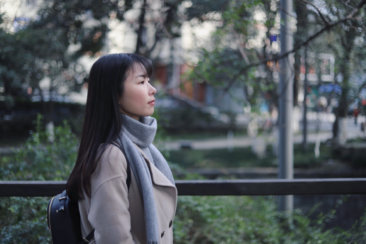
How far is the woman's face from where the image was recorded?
1.76 m

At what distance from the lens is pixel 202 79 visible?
575 cm

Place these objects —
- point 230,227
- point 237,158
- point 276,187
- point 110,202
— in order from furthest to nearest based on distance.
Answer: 1. point 237,158
2. point 230,227
3. point 276,187
4. point 110,202

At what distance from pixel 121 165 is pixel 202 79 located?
4.22 metres

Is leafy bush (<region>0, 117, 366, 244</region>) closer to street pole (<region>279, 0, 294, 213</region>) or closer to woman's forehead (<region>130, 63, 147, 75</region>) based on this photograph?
street pole (<region>279, 0, 294, 213</region>)

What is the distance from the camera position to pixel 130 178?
5.53 feet

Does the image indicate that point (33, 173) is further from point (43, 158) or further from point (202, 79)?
point (202, 79)

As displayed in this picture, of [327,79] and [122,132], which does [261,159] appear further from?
[122,132]

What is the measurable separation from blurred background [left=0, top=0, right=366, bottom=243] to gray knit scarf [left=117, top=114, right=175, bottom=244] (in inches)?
69.0

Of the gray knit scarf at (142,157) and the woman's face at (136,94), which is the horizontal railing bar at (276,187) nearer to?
the gray knit scarf at (142,157)

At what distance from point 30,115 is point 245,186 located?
14.8 ft

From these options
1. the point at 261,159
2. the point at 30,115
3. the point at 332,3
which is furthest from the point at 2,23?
the point at 261,159

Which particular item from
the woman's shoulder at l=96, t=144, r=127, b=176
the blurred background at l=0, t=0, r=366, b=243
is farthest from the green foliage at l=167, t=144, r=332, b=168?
the woman's shoulder at l=96, t=144, r=127, b=176

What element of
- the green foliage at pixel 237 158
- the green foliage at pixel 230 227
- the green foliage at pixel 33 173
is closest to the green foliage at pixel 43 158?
the green foliage at pixel 33 173

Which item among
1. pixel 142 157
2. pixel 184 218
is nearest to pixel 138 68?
pixel 142 157
